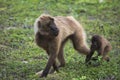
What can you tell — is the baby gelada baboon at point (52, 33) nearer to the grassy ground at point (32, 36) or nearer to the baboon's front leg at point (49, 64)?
the baboon's front leg at point (49, 64)

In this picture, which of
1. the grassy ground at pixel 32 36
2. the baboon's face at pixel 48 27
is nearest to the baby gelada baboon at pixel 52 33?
the baboon's face at pixel 48 27

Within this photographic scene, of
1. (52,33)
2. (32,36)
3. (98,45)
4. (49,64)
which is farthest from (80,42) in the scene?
(32,36)

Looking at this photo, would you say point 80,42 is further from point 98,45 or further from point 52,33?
point 52,33

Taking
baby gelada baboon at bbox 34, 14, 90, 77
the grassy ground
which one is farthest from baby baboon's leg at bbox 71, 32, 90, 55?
the grassy ground

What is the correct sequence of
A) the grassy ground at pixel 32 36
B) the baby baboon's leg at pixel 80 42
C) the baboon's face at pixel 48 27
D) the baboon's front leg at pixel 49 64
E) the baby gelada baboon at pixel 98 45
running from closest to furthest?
the baboon's face at pixel 48 27
the baboon's front leg at pixel 49 64
the grassy ground at pixel 32 36
the baby baboon's leg at pixel 80 42
the baby gelada baboon at pixel 98 45

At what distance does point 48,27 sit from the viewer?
9195mm

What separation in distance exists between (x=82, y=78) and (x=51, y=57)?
33.3 inches

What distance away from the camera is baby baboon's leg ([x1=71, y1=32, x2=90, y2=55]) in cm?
1046

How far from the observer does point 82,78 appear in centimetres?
904

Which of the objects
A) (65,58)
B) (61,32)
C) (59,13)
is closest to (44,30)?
(61,32)

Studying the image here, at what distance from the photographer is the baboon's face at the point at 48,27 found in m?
9.14

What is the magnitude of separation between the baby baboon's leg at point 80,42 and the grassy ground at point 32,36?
13.3 inches

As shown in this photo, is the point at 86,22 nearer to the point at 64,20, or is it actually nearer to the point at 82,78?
the point at 64,20

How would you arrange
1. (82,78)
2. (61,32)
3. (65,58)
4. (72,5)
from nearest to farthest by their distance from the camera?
(82,78), (61,32), (65,58), (72,5)
